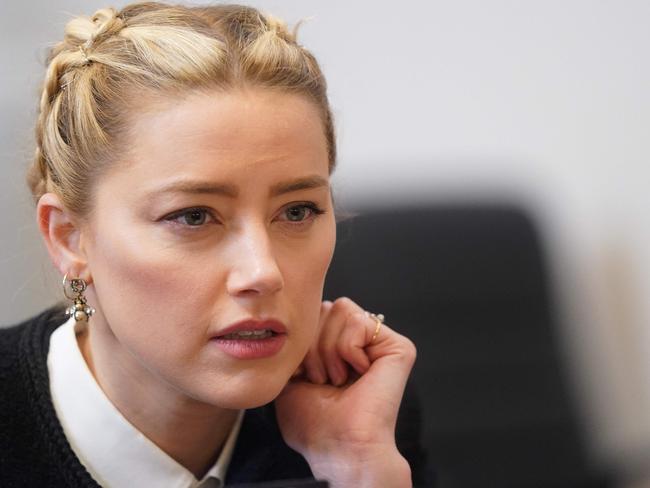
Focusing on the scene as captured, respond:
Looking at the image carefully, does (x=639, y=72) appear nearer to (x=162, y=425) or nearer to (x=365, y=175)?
(x=365, y=175)

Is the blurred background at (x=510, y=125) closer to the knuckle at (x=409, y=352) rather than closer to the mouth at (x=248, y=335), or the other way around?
the knuckle at (x=409, y=352)

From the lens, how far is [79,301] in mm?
1198

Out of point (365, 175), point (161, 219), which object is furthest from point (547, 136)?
point (161, 219)

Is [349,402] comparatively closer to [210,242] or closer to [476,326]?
[210,242]

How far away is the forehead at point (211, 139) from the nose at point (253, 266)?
0.22ft

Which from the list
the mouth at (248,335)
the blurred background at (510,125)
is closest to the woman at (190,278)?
the mouth at (248,335)

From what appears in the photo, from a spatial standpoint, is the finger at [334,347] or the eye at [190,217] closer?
the eye at [190,217]

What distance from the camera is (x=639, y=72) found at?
205 centimetres

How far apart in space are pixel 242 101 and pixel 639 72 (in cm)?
125

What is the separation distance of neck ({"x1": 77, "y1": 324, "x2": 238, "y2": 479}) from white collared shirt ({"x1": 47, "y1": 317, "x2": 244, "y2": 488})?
2cm

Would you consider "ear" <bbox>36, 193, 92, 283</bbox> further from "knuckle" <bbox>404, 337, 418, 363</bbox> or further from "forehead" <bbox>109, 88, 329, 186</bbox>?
"knuckle" <bbox>404, 337, 418, 363</bbox>

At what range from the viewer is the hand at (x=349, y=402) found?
1221mm

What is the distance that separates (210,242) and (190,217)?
0.04 m

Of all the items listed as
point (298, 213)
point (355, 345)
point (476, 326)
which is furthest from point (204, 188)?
point (476, 326)
